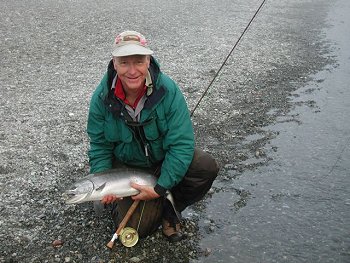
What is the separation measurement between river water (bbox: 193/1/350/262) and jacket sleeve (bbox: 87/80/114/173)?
4.70 feet

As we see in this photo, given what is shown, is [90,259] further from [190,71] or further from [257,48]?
[257,48]

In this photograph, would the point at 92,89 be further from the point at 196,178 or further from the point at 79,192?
the point at 79,192

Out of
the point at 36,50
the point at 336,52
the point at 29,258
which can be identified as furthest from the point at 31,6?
the point at 29,258

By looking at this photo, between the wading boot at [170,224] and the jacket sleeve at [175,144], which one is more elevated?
the jacket sleeve at [175,144]

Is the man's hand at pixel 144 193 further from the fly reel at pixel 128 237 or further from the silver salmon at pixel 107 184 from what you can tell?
the fly reel at pixel 128 237

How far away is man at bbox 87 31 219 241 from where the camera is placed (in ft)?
13.1

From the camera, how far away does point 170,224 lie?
473 cm

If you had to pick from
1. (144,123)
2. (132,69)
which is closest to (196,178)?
(144,123)

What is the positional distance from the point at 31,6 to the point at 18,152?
13.0 m

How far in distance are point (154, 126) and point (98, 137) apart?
64 centimetres

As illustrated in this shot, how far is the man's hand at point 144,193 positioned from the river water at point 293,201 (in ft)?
2.98

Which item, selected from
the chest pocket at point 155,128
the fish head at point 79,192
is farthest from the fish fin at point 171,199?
the fish head at point 79,192

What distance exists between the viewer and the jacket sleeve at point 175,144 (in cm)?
416

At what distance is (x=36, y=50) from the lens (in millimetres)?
12070
